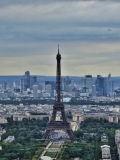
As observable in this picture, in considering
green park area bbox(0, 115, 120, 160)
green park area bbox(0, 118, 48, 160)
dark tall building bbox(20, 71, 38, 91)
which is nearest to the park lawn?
green park area bbox(0, 115, 120, 160)

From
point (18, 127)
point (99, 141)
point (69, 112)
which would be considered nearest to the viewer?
point (99, 141)

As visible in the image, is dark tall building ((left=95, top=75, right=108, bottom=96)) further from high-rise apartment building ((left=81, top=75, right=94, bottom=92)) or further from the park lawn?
the park lawn

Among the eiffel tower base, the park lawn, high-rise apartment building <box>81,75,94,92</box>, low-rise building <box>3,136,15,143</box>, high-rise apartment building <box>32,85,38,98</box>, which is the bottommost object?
the park lawn

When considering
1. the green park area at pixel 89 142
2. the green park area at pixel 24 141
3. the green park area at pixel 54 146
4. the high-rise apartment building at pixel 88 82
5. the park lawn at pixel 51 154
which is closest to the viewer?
the green park area at pixel 24 141

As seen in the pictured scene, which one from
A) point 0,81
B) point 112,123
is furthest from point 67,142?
point 0,81

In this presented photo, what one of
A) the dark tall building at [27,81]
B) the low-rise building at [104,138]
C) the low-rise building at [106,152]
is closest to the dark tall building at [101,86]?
the dark tall building at [27,81]

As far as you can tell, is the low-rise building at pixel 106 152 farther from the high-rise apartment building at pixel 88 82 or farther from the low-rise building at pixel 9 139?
the high-rise apartment building at pixel 88 82

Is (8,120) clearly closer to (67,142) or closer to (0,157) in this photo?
(67,142)

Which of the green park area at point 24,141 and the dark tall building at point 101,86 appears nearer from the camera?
the green park area at point 24,141

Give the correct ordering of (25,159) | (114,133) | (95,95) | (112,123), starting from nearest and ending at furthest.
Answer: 1. (25,159)
2. (114,133)
3. (112,123)
4. (95,95)
